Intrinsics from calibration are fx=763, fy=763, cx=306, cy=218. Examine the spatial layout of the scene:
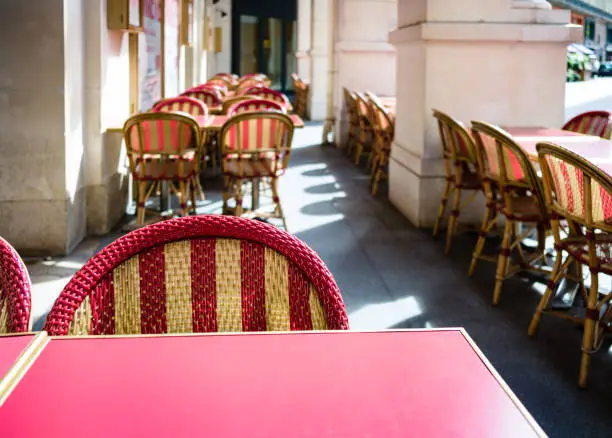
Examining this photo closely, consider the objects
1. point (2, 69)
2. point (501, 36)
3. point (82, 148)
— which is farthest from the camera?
point (501, 36)

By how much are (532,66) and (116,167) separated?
10.1 feet

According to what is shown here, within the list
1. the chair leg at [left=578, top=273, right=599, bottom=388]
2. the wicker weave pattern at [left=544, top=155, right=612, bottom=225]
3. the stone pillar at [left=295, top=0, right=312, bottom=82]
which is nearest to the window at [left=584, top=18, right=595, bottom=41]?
the stone pillar at [left=295, top=0, right=312, bottom=82]

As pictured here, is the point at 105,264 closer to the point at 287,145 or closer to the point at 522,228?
the point at 287,145

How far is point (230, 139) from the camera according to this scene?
16.5 ft

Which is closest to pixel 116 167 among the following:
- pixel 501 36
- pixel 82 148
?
pixel 82 148

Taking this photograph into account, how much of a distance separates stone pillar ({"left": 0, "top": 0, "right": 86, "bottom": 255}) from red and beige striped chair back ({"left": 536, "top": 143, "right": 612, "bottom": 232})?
9.31ft

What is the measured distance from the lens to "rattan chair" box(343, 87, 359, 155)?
30.7 feet

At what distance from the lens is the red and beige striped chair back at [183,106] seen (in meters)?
6.48

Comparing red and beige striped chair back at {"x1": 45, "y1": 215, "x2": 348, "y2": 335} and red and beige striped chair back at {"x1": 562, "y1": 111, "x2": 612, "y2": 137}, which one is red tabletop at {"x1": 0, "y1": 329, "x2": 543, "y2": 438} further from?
red and beige striped chair back at {"x1": 562, "y1": 111, "x2": 612, "y2": 137}

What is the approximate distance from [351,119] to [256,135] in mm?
4848

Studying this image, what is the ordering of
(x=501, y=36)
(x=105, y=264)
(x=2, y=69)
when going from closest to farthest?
(x=105, y=264), (x=2, y=69), (x=501, y=36)

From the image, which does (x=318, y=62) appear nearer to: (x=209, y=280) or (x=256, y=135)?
(x=256, y=135)

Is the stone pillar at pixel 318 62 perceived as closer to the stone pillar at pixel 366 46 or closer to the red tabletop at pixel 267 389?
the stone pillar at pixel 366 46

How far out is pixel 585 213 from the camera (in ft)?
9.25
